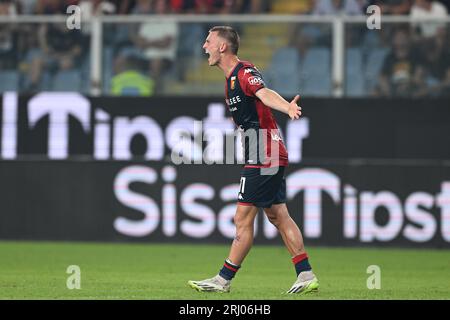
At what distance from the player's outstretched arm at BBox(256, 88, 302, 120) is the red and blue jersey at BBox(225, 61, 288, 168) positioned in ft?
1.14

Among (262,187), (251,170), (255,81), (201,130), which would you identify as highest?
(255,81)

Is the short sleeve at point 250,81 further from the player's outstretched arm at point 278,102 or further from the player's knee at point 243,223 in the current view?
the player's knee at point 243,223

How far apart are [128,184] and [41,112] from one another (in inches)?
66.2

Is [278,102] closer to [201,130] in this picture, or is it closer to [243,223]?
[243,223]

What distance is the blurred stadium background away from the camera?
56.1 feet

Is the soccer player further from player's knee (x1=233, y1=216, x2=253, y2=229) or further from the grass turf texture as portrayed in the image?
the grass turf texture

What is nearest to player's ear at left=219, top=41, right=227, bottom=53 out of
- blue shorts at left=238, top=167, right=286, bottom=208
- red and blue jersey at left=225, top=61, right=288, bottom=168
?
red and blue jersey at left=225, top=61, right=288, bottom=168

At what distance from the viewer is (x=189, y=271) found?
13.4 m

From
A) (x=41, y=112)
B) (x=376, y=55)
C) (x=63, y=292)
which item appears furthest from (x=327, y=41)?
(x=63, y=292)

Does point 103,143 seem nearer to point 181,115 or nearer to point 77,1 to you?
point 181,115

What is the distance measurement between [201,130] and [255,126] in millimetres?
6290

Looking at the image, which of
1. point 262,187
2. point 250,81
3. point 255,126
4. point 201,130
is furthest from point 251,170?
point 201,130

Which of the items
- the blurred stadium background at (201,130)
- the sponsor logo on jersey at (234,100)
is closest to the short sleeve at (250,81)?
the sponsor logo on jersey at (234,100)

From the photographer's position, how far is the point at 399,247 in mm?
17031
